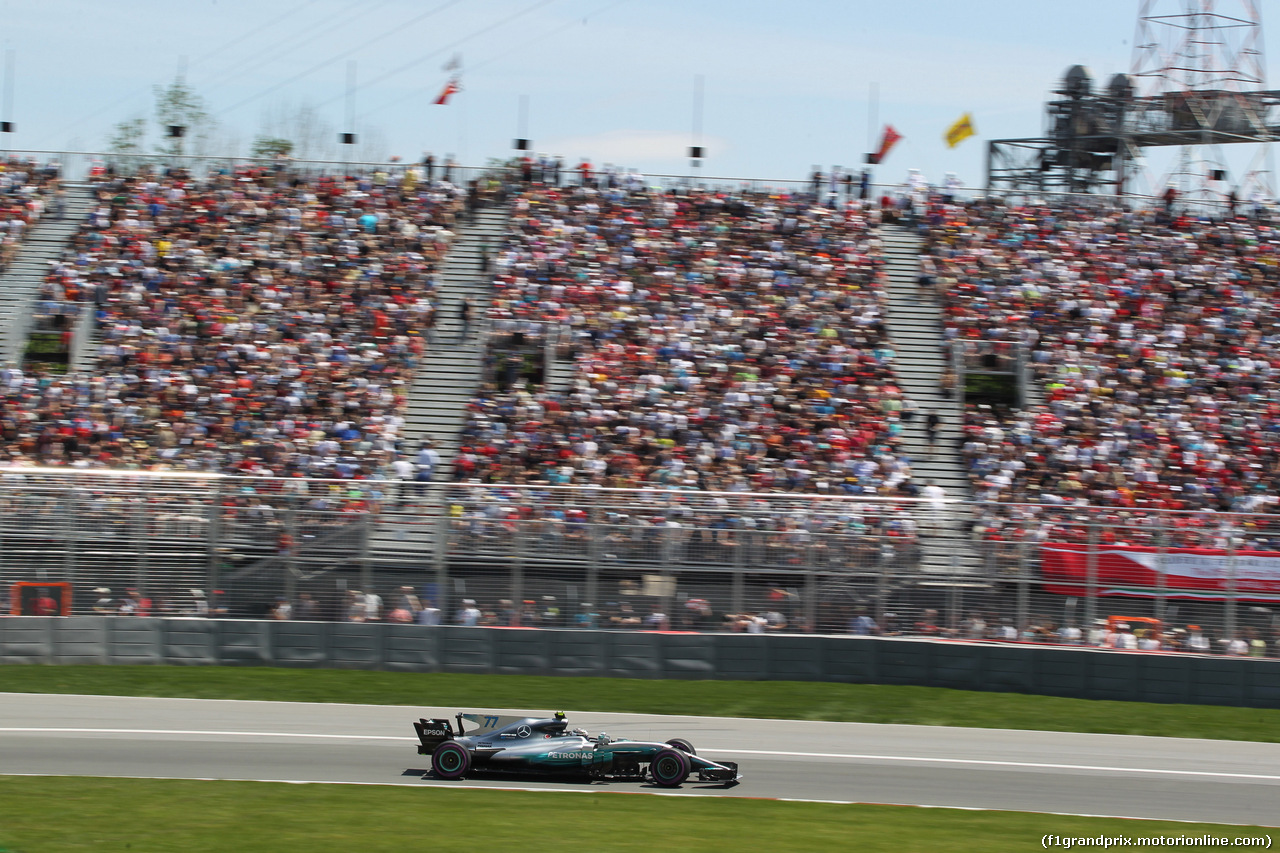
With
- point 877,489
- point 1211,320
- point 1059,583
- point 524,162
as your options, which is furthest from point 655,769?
point 524,162

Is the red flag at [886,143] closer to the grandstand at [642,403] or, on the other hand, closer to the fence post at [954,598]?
the grandstand at [642,403]

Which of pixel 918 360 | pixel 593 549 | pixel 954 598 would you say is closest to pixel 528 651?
pixel 593 549

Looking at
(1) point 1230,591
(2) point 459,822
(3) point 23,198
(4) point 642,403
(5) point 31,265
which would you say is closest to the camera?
(2) point 459,822

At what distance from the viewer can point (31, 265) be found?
2588 centimetres

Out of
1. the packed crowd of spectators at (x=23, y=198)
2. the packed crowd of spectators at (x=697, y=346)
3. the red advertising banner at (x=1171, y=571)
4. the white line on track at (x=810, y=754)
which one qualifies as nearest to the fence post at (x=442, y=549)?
the packed crowd of spectators at (x=697, y=346)

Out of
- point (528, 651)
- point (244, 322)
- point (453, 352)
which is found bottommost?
point (528, 651)

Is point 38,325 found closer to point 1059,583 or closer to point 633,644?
point 633,644

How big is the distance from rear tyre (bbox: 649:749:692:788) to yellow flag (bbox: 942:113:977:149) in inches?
863

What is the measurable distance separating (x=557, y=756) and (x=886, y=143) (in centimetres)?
2081

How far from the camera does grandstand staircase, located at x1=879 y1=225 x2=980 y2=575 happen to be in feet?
72.0

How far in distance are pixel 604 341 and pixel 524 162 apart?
6.36 m

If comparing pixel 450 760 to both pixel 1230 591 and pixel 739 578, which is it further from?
pixel 1230 591

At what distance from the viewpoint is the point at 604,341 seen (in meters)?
23.5

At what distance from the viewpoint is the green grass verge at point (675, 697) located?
1528 cm
